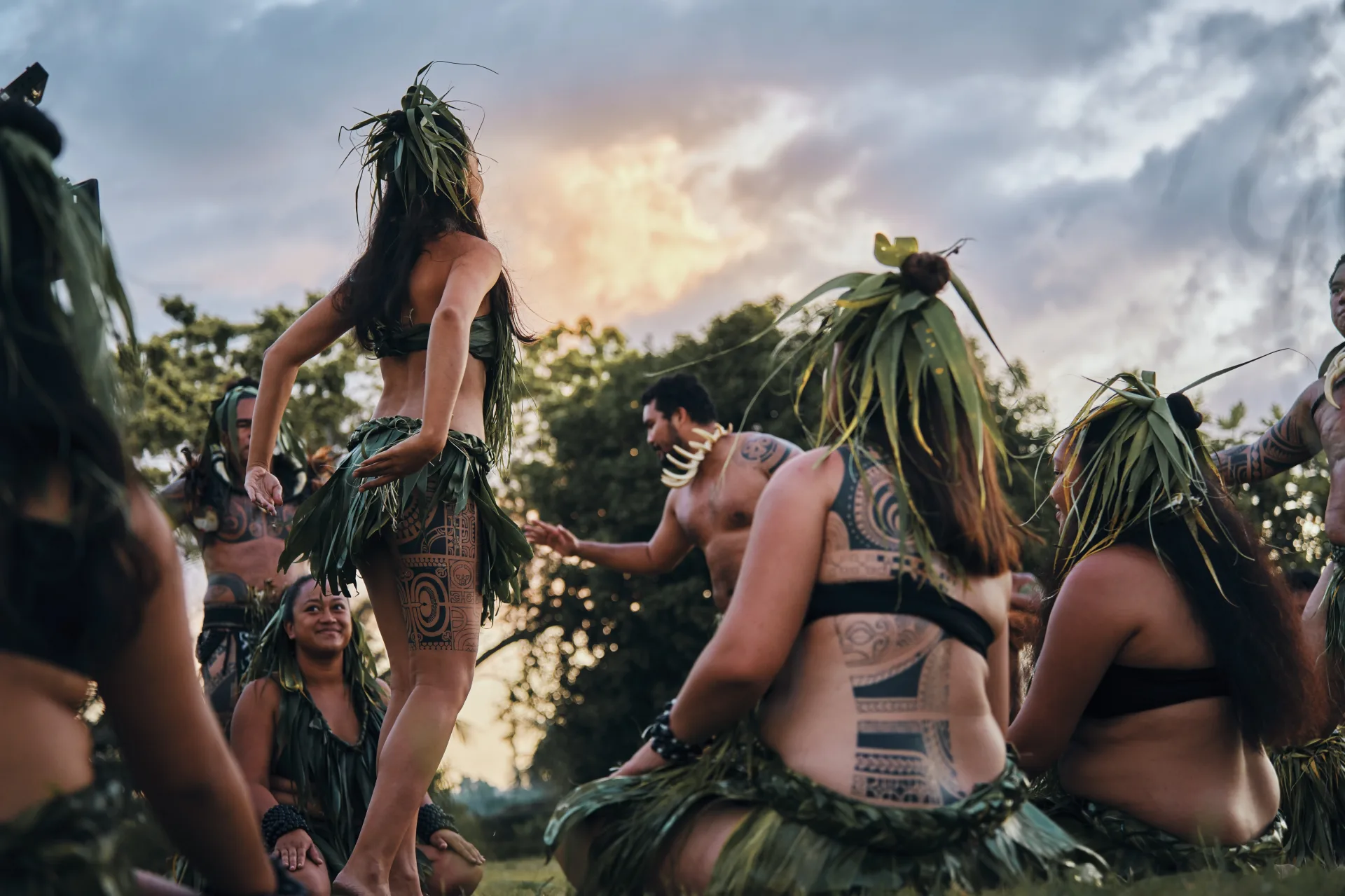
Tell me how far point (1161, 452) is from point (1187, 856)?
108cm

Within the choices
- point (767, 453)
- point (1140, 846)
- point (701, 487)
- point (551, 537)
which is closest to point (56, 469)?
point (1140, 846)

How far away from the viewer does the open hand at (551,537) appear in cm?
570

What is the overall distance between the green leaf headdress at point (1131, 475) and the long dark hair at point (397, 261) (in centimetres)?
190

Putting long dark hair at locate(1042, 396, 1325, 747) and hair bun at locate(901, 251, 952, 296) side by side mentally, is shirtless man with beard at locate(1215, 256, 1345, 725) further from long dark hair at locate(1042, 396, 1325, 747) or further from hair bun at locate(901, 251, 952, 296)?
hair bun at locate(901, 251, 952, 296)

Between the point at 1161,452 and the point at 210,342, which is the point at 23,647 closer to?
the point at 1161,452

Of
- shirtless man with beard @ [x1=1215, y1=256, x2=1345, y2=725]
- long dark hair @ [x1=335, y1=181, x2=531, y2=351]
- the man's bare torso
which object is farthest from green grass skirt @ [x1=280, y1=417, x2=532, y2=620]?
shirtless man with beard @ [x1=1215, y1=256, x2=1345, y2=725]

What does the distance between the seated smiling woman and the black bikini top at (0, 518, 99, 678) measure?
8.12ft

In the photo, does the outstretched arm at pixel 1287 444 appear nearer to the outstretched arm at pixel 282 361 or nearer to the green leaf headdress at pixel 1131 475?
the green leaf headdress at pixel 1131 475

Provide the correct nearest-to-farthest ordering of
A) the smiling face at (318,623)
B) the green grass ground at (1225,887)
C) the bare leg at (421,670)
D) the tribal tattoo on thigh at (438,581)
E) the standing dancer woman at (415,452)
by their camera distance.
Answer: the green grass ground at (1225,887), the bare leg at (421,670), the standing dancer woman at (415,452), the tribal tattoo on thigh at (438,581), the smiling face at (318,623)

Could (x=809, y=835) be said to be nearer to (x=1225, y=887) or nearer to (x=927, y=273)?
(x=1225, y=887)

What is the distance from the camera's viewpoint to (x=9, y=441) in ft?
5.60

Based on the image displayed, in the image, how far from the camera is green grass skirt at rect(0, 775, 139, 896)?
5.41 feet

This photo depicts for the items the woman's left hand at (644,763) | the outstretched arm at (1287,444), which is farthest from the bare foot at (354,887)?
the outstretched arm at (1287,444)

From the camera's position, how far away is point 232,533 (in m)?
6.34
